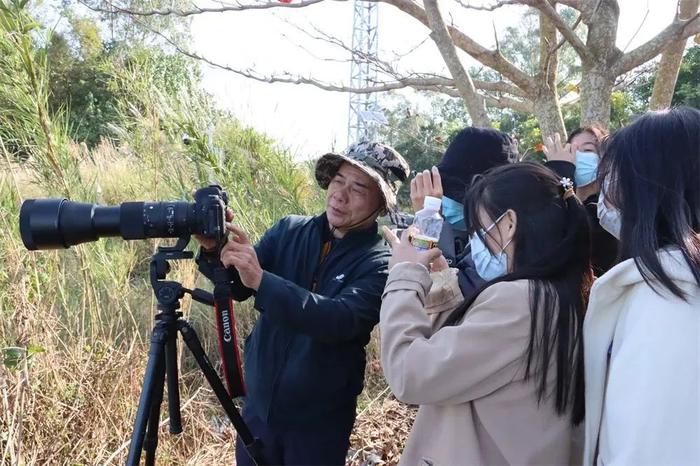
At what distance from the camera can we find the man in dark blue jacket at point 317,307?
171 centimetres

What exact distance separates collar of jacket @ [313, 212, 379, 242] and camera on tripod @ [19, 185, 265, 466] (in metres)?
0.47

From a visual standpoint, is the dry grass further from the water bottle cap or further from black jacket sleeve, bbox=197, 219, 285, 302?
the water bottle cap

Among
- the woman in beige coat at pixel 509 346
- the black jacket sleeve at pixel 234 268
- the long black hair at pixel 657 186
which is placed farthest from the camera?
the black jacket sleeve at pixel 234 268

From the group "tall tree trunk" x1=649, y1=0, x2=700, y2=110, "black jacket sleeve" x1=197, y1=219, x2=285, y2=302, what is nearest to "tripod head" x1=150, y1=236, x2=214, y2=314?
"black jacket sleeve" x1=197, y1=219, x2=285, y2=302

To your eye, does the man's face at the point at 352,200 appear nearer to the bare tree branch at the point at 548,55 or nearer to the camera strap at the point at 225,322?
the camera strap at the point at 225,322

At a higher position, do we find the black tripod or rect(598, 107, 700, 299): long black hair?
rect(598, 107, 700, 299): long black hair

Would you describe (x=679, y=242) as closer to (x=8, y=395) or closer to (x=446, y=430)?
(x=446, y=430)

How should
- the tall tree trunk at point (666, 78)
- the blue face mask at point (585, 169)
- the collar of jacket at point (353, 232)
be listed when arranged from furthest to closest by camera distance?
the tall tree trunk at point (666, 78) < the blue face mask at point (585, 169) < the collar of jacket at point (353, 232)

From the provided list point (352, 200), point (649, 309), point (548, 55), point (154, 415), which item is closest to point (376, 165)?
point (352, 200)

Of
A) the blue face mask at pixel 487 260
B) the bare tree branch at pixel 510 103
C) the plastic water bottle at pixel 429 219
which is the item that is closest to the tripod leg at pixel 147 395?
the plastic water bottle at pixel 429 219

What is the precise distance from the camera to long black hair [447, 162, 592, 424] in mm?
1271

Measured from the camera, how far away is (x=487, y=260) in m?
1.53

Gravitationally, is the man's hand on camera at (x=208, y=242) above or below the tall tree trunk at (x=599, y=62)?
below

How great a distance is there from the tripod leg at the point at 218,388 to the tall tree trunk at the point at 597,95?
2.38 meters
